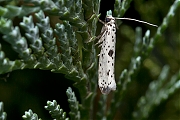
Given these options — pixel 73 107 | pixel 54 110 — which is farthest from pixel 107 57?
pixel 54 110

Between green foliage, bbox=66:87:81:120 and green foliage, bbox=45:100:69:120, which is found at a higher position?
green foliage, bbox=45:100:69:120

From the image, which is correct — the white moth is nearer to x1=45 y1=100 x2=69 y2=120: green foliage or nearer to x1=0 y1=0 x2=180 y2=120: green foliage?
x1=0 y1=0 x2=180 y2=120: green foliage

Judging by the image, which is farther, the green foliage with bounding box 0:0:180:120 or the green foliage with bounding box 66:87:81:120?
the green foliage with bounding box 66:87:81:120

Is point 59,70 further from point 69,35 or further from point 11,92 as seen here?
point 11,92

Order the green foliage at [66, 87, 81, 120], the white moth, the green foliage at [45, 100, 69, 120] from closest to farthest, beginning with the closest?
1. the green foliage at [45, 100, 69, 120]
2. the green foliage at [66, 87, 81, 120]
3. the white moth

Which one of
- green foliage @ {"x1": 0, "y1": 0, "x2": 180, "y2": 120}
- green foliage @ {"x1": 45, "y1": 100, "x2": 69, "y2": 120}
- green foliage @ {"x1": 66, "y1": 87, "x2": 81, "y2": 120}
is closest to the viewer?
green foliage @ {"x1": 0, "y1": 0, "x2": 180, "y2": 120}

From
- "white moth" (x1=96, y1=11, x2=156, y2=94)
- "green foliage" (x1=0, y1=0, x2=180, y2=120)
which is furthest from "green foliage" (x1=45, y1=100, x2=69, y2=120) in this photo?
"white moth" (x1=96, y1=11, x2=156, y2=94)

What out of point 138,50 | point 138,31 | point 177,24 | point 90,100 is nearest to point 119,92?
point 90,100

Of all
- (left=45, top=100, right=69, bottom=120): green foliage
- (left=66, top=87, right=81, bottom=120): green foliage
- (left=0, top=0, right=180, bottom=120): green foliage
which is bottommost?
(left=66, top=87, right=81, bottom=120): green foliage
